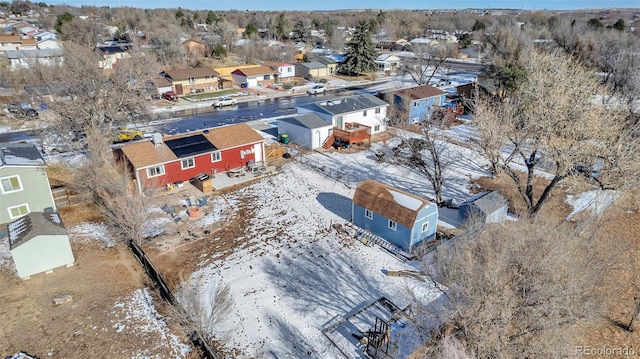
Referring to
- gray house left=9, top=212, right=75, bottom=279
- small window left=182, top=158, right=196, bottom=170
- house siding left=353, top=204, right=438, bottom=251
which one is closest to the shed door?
small window left=182, top=158, right=196, bottom=170

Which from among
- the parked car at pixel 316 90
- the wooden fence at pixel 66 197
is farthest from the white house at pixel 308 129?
the parked car at pixel 316 90

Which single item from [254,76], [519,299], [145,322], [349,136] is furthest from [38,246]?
[254,76]

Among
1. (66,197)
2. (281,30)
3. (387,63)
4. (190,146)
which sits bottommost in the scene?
(66,197)

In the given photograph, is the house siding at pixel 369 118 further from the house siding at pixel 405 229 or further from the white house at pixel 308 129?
the house siding at pixel 405 229

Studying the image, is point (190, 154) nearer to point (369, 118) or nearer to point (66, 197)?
point (66, 197)

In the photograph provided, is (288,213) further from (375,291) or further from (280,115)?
(280,115)
